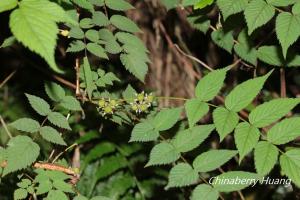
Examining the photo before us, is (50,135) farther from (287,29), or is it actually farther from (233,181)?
(287,29)

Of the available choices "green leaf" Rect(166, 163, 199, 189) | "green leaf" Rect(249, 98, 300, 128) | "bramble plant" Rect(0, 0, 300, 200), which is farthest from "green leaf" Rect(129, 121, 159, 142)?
"green leaf" Rect(249, 98, 300, 128)

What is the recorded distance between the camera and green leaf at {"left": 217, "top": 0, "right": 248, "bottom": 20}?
1.49 metres

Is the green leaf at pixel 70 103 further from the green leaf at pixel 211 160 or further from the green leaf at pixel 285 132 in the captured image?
the green leaf at pixel 285 132

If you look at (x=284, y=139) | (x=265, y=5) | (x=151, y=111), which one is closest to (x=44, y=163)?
(x=151, y=111)

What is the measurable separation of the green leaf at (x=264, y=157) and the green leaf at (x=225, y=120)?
10 centimetres

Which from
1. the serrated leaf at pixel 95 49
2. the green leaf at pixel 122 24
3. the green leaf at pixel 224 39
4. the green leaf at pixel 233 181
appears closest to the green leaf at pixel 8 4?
the serrated leaf at pixel 95 49

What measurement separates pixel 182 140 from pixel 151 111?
1.10 ft

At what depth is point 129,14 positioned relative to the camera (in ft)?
→ 9.41

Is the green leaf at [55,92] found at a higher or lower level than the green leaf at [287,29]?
lower

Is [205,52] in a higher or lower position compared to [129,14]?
lower

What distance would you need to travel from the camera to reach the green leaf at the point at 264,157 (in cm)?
129

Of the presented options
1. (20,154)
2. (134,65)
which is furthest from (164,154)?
(20,154)

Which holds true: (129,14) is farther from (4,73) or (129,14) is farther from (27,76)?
(4,73)

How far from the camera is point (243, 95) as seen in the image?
1457mm
